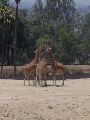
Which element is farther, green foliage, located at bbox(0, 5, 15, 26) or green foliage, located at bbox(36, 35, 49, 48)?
green foliage, located at bbox(0, 5, 15, 26)

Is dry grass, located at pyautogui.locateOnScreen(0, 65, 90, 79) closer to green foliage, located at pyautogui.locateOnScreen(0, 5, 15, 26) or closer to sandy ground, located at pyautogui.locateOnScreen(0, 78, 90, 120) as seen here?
green foliage, located at pyautogui.locateOnScreen(0, 5, 15, 26)

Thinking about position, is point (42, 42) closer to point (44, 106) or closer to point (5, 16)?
point (5, 16)

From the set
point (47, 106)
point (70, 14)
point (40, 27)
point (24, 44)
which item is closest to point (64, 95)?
point (47, 106)

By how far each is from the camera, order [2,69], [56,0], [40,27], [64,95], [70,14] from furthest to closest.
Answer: [70,14] → [56,0] → [40,27] → [2,69] → [64,95]

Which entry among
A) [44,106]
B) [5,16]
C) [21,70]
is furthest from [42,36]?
[44,106]

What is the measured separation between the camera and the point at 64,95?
2250cm

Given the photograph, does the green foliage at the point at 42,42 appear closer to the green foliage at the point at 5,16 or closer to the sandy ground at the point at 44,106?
the green foliage at the point at 5,16

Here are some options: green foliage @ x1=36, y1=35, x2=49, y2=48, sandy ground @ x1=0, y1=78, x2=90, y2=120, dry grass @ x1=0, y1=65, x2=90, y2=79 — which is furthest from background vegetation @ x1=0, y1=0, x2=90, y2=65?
sandy ground @ x1=0, y1=78, x2=90, y2=120

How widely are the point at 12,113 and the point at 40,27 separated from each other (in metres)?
54.5

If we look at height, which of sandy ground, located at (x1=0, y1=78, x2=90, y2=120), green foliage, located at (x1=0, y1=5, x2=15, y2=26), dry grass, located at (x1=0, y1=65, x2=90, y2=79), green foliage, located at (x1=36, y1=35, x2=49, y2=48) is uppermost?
green foliage, located at (x1=0, y1=5, x2=15, y2=26)

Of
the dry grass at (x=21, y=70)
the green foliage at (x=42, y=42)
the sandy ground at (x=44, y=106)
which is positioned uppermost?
the green foliage at (x=42, y=42)

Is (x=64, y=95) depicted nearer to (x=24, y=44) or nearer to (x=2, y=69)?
(x=2, y=69)

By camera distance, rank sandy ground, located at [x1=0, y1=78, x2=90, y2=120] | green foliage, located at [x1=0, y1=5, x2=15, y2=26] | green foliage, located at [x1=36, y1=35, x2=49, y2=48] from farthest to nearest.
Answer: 1. green foliage, located at [x1=0, y1=5, x2=15, y2=26]
2. green foliage, located at [x1=36, y1=35, x2=49, y2=48]
3. sandy ground, located at [x1=0, y1=78, x2=90, y2=120]

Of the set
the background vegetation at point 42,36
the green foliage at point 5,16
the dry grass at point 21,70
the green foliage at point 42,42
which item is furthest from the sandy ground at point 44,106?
the green foliage at point 5,16
